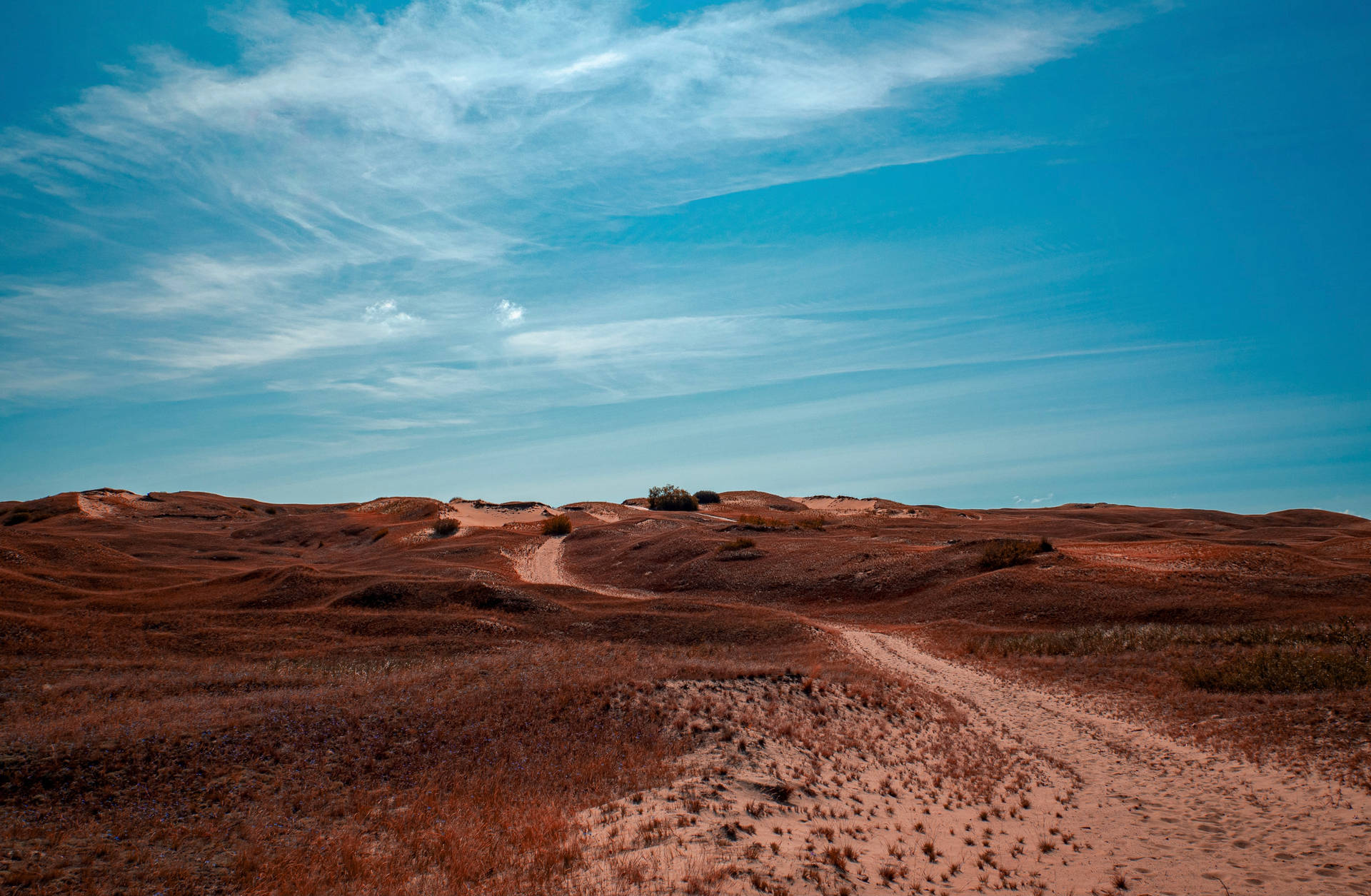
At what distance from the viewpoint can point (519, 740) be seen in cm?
1488

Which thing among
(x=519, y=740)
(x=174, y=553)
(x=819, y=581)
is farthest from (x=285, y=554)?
(x=519, y=740)

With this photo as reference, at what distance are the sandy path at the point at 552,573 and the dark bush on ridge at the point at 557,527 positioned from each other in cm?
572

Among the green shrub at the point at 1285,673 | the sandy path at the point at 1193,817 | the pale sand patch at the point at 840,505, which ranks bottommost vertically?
the sandy path at the point at 1193,817

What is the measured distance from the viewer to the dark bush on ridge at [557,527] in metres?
72.6

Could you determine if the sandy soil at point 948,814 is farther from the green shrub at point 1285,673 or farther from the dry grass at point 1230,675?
the green shrub at point 1285,673

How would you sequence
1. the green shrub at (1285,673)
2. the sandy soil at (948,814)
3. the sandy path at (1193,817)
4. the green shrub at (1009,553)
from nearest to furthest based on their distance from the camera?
1. the sandy soil at (948,814)
2. the sandy path at (1193,817)
3. the green shrub at (1285,673)
4. the green shrub at (1009,553)

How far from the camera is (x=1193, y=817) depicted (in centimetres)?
1255

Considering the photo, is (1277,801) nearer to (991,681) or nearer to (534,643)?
(991,681)

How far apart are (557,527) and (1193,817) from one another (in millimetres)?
64935

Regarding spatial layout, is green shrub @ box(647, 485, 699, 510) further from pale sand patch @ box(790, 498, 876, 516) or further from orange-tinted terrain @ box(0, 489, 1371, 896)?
orange-tinted terrain @ box(0, 489, 1371, 896)

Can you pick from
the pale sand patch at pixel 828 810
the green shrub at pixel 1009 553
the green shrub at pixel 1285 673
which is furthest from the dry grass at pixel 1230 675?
the green shrub at pixel 1009 553

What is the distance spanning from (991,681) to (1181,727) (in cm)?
727

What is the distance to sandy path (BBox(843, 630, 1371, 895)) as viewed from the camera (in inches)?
391

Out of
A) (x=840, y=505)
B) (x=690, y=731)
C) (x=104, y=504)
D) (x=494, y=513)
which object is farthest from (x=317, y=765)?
(x=840, y=505)
